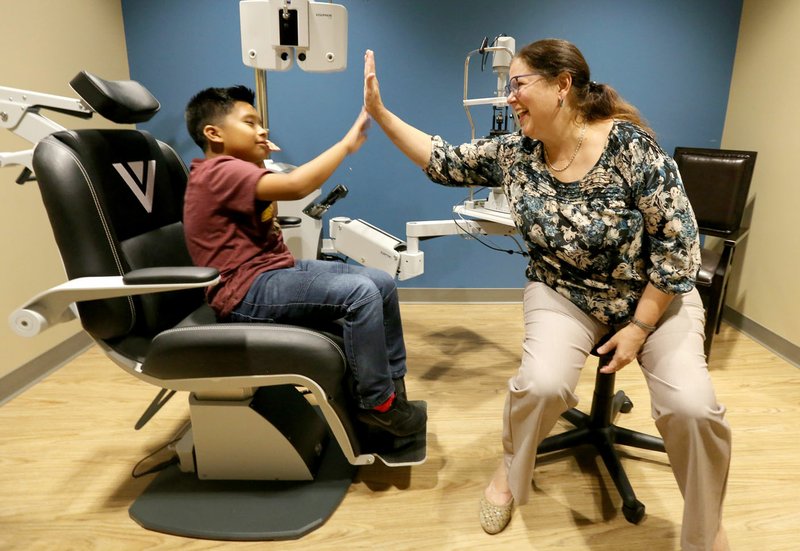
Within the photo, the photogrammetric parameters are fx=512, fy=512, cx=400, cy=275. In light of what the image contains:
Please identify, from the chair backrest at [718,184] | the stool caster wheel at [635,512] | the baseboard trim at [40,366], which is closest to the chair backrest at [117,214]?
the baseboard trim at [40,366]

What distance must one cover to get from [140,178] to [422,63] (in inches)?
69.7

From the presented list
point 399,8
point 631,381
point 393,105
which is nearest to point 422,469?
point 631,381

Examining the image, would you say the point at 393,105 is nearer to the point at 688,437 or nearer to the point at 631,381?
the point at 631,381

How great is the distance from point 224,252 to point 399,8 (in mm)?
1895

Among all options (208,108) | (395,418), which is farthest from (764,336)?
(208,108)

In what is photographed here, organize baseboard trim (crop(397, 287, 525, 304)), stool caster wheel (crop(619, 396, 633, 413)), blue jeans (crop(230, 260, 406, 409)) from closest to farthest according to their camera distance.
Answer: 1. blue jeans (crop(230, 260, 406, 409))
2. stool caster wheel (crop(619, 396, 633, 413))
3. baseboard trim (crop(397, 287, 525, 304))

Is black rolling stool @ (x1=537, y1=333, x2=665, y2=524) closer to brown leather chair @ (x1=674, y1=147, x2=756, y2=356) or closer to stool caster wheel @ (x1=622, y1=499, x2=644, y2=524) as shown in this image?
stool caster wheel @ (x1=622, y1=499, x2=644, y2=524)

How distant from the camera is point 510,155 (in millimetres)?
1457

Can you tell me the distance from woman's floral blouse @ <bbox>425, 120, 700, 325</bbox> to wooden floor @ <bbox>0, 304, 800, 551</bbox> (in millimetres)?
558

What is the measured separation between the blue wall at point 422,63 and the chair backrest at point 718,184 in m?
0.35

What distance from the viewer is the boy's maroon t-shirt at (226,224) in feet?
4.12

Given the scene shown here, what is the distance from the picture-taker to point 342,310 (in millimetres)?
1276

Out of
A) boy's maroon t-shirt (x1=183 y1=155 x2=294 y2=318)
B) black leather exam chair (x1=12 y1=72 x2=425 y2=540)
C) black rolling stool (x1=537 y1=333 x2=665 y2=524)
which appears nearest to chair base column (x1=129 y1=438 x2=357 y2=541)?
black leather exam chair (x1=12 y1=72 x2=425 y2=540)

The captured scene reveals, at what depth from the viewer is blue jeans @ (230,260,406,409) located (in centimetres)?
127
